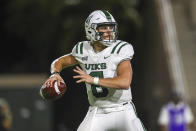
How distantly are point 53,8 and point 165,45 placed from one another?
2.91 meters

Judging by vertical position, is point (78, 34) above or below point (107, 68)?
above

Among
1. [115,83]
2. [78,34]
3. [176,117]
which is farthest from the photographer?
[78,34]

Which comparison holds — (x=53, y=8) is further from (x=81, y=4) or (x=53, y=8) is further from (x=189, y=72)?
(x=189, y=72)

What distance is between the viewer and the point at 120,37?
1722 cm

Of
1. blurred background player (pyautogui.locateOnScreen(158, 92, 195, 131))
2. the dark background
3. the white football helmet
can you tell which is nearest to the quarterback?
the white football helmet

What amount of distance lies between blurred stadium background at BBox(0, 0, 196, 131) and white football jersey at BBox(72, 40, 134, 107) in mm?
8084

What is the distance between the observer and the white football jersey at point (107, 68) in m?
6.79

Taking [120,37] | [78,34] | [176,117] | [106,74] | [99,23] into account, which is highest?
[78,34]

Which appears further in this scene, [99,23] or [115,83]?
[99,23]

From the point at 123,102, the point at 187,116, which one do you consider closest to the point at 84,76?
the point at 123,102

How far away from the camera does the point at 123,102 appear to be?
6879mm

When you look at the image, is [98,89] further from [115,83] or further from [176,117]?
[176,117]

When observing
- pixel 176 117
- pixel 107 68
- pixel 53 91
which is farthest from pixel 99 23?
pixel 176 117

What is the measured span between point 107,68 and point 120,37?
10.4m
